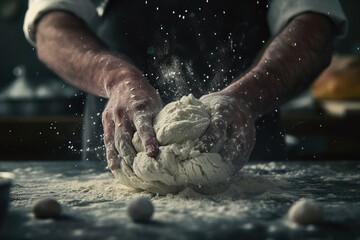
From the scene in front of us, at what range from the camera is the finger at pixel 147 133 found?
97 centimetres

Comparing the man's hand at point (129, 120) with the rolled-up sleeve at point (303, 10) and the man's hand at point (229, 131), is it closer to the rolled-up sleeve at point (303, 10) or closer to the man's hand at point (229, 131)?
the man's hand at point (229, 131)

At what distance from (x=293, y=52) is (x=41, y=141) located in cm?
108

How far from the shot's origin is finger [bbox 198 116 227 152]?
3.20 ft

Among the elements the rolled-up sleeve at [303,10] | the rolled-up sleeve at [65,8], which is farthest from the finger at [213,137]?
the rolled-up sleeve at [65,8]

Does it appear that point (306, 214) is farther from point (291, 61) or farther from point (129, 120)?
point (291, 61)

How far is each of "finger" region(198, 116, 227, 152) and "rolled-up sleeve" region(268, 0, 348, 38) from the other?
0.49 meters

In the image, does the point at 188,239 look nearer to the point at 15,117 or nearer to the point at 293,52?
the point at 293,52

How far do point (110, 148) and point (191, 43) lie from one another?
458 millimetres

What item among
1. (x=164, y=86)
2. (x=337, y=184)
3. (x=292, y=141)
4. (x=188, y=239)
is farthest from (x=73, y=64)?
(x=292, y=141)

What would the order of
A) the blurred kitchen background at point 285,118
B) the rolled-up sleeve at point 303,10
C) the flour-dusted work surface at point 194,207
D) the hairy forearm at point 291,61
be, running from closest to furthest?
the flour-dusted work surface at point 194,207
the hairy forearm at point 291,61
the rolled-up sleeve at point 303,10
the blurred kitchen background at point 285,118

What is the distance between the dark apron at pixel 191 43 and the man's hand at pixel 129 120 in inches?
10.5

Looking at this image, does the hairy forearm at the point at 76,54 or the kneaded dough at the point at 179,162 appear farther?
the hairy forearm at the point at 76,54

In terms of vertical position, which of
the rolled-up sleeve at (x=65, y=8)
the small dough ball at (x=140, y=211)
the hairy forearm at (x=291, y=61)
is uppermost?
the rolled-up sleeve at (x=65, y=8)

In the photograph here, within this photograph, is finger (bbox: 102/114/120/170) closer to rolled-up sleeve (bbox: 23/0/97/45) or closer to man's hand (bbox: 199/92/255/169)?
man's hand (bbox: 199/92/255/169)
